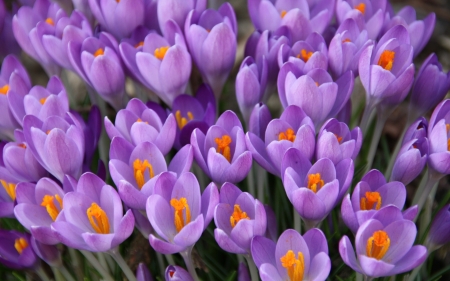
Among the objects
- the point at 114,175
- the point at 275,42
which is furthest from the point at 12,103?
the point at 275,42

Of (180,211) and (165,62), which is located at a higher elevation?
(165,62)

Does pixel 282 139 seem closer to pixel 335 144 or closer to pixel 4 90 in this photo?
pixel 335 144

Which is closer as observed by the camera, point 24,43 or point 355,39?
point 355,39

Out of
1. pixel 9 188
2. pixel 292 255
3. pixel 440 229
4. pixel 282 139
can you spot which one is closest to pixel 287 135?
pixel 282 139

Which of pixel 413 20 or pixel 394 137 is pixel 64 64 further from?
pixel 394 137

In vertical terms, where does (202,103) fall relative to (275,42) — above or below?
below

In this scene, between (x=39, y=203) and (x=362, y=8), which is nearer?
(x=39, y=203)

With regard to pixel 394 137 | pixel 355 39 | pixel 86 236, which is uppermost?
pixel 355 39

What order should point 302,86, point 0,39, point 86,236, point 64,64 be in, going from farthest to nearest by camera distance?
point 0,39 < point 64,64 < point 302,86 < point 86,236
